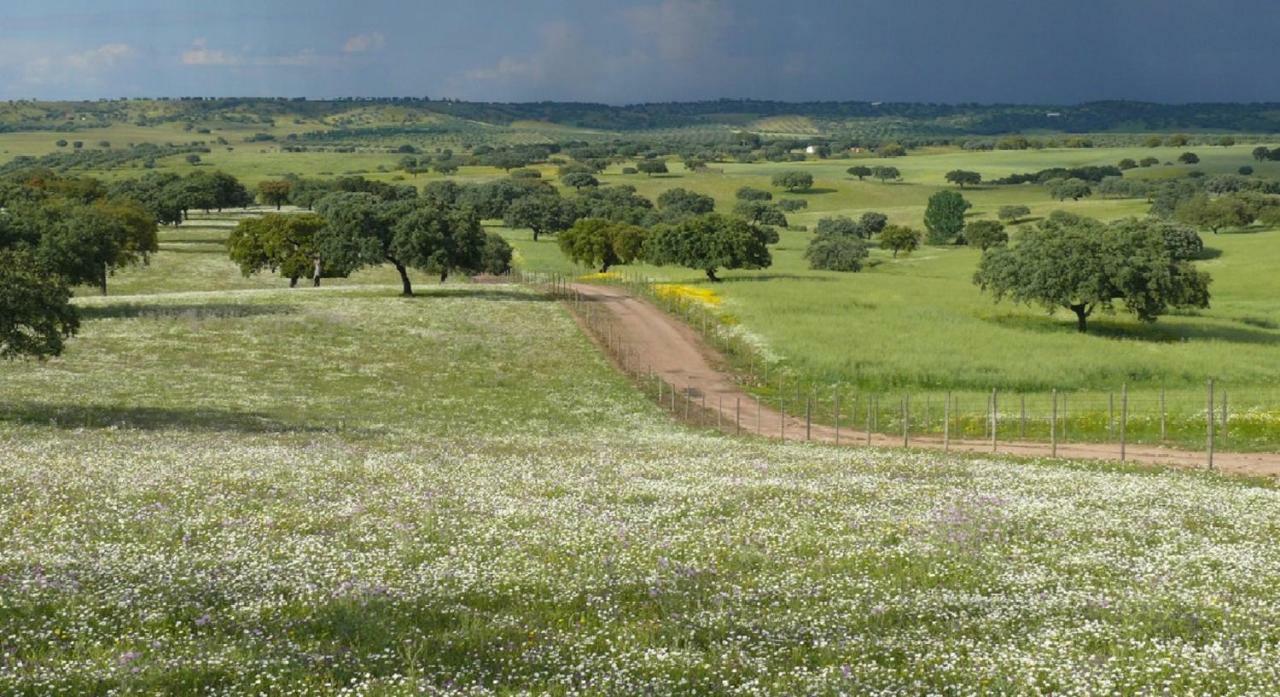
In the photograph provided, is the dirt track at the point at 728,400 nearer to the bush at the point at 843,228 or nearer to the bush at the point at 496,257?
the bush at the point at 496,257

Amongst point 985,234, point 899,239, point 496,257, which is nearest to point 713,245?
point 496,257

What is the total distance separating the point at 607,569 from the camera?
15742mm

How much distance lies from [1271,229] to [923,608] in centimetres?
15806

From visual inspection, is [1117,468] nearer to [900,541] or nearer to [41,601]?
[900,541]

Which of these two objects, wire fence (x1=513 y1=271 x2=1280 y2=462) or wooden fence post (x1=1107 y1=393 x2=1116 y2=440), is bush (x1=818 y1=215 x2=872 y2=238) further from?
wooden fence post (x1=1107 y1=393 x2=1116 y2=440)

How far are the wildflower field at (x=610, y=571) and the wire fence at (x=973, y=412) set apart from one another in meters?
11.0

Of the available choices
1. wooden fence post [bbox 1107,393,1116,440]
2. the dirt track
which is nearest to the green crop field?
the dirt track

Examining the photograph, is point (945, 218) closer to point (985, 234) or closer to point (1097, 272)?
point (985, 234)

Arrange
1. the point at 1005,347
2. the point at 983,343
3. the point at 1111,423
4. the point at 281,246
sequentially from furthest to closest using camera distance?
the point at 281,246, the point at 983,343, the point at 1005,347, the point at 1111,423

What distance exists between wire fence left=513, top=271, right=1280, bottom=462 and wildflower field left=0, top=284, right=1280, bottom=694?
1097cm

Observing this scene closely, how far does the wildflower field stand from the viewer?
456 inches

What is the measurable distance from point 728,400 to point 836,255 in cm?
7771

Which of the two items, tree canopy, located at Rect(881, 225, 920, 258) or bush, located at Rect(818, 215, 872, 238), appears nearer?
tree canopy, located at Rect(881, 225, 920, 258)

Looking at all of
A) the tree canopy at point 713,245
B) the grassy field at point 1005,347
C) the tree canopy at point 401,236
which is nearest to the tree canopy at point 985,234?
the grassy field at point 1005,347
